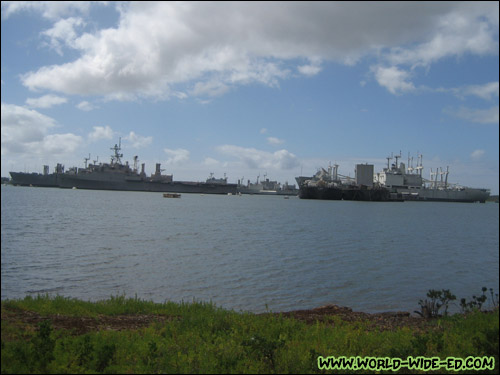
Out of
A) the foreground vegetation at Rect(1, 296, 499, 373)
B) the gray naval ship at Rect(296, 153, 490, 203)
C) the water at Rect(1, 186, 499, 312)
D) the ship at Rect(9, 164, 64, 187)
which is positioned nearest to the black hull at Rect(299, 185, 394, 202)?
the gray naval ship at Rect(296, 153, 490, 203)

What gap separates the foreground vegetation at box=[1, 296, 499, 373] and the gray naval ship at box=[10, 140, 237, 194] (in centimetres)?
14448

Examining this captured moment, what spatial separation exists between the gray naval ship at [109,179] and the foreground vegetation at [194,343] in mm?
144477

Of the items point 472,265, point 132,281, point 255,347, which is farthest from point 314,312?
point 472,265

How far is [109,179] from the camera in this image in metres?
145

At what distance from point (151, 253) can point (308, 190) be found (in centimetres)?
12412

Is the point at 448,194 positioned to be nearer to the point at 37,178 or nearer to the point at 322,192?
the point at 322,192

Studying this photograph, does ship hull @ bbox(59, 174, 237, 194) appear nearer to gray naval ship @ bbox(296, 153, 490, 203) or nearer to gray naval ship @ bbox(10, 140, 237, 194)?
gray naval ship @ bbox(10, 140, 237, 194)

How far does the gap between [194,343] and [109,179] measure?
149 m

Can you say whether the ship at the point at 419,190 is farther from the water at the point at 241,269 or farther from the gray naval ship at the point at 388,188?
the water at the point at 241,269

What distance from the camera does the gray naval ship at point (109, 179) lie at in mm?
144250

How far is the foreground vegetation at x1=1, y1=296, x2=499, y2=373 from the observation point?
4.68 meters

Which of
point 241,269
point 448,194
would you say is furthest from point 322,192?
point 241,269

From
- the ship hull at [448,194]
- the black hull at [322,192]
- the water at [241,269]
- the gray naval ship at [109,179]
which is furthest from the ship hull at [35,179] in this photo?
the water at [241,269]

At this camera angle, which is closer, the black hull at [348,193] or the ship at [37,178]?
the black hull at [348,193]
